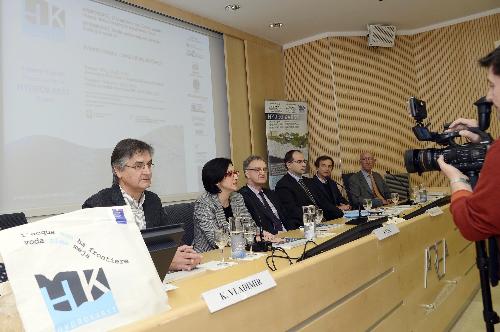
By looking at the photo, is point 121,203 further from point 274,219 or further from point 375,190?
point 375,190

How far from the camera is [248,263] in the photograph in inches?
59.5

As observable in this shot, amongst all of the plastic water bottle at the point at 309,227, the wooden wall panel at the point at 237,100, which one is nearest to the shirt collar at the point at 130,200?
the plastic water bottle at the point at 309,227

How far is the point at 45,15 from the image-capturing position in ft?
10.6

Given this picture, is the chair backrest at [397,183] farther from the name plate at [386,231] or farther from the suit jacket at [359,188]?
the name plate at [386,231]

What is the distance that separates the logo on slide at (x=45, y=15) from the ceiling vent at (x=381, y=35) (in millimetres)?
3719

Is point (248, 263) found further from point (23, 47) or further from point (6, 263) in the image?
point (23, 47)

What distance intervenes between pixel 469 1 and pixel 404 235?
4012 millimetres

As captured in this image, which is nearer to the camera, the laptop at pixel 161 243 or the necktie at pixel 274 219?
the laptop at pixel 161 243

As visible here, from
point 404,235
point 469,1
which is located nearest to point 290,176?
point 404,235

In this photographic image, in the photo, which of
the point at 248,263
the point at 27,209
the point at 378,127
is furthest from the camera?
the point at 378,127

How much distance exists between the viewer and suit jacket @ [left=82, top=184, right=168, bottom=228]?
2055 millimetres

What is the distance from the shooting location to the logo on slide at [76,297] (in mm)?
764

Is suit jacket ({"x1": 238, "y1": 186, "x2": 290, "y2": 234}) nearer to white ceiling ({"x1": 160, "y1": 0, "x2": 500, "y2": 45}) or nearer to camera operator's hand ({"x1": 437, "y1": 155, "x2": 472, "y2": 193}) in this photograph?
camera operator's hand ({"x1": 437, "y1": 155, "x2": 472, "y2": 193})

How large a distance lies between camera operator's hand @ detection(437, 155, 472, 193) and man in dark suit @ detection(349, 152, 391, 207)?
10.8 ft
